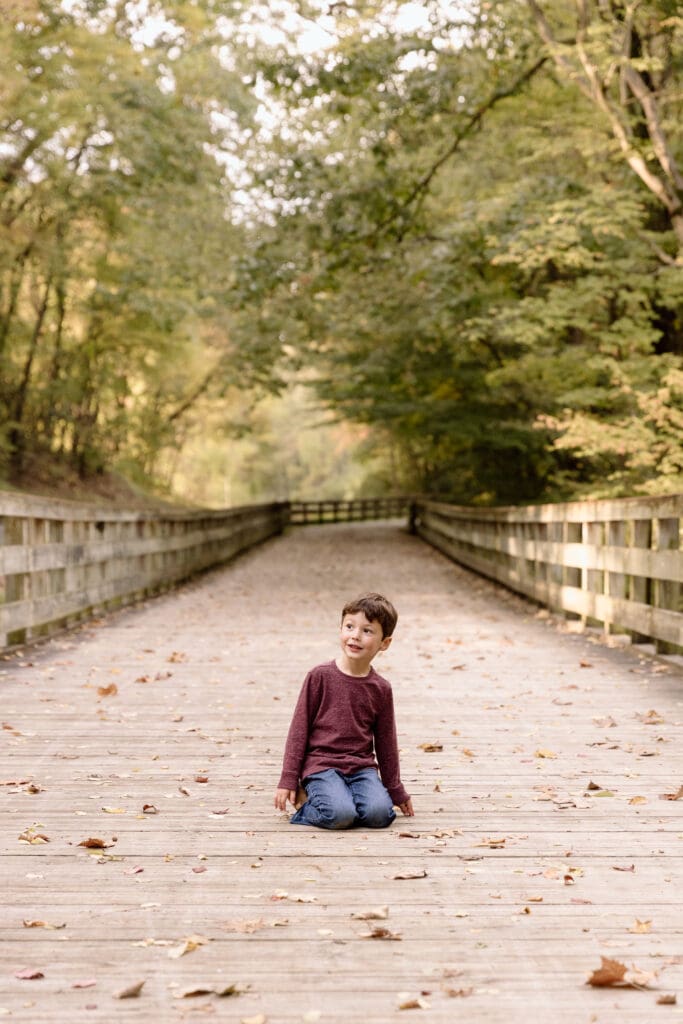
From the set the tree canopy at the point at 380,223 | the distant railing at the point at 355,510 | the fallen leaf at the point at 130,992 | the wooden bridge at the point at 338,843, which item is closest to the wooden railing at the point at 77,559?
the wooden bridge at the point at 338,843

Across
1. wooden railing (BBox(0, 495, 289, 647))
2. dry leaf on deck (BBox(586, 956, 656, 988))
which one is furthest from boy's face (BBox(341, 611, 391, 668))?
wooden railing (BBox(0, 495, 289, 647))

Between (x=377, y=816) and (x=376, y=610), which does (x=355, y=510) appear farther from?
(x=377, y=816)

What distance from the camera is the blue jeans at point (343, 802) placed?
4602 mm

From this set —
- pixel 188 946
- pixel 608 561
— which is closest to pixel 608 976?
pixel 188 946

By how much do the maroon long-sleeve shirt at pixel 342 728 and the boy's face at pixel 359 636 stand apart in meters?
0.11

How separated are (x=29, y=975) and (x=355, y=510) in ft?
132

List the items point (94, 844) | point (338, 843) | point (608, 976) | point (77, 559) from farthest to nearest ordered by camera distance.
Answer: point (77, 559) → point (338, 843) → point (94, 844) → point (608, 976)

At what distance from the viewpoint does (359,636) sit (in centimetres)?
470

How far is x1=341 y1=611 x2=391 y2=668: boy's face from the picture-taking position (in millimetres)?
4703

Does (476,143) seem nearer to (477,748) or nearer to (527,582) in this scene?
(527,582)

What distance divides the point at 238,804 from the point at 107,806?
1.71 ft

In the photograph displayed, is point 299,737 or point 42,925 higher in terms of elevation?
point 299,737

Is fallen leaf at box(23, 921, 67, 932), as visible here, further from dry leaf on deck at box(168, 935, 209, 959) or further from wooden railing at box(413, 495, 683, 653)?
wooden railing at box(413, 495, 683, 653)

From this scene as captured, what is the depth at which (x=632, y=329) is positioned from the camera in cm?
1722
